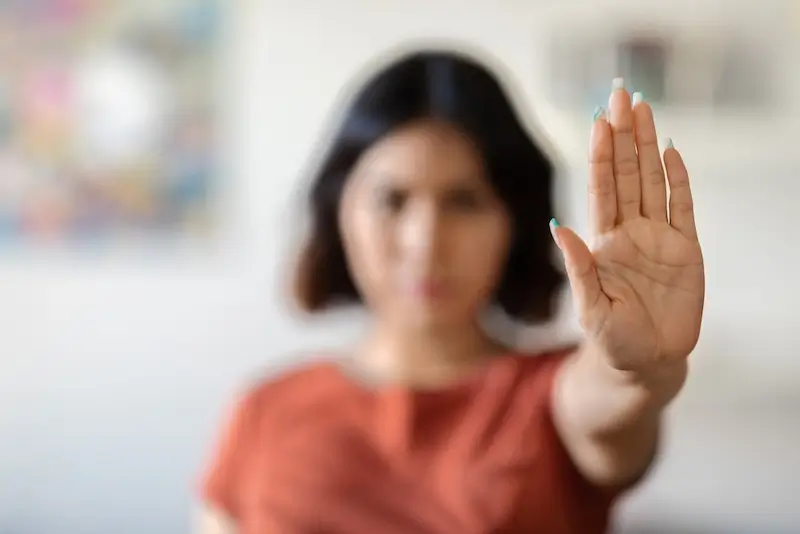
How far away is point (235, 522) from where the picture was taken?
91 centimetres

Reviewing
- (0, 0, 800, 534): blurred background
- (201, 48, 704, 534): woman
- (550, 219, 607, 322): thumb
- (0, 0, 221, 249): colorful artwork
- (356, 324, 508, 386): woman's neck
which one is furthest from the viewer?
(0, 0, 221, 249): colorful artwork

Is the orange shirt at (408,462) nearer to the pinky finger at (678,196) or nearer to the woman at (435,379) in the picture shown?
the woman at (435,379)

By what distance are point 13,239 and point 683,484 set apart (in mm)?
1147

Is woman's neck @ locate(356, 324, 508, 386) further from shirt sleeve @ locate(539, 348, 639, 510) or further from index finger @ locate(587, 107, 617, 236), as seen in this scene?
index finger @ locate(587, 107, 617, 236)

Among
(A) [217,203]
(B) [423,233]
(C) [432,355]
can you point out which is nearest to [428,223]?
(B) [423,233]

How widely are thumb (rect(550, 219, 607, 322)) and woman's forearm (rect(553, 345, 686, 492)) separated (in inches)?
2.0

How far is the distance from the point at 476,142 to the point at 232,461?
42cm

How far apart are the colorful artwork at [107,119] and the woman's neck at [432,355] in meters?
0.58

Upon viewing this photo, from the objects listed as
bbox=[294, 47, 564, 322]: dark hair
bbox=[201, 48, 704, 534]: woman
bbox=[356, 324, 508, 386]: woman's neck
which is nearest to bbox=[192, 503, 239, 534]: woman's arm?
bbox=[201, 48, 704, 534]: woman

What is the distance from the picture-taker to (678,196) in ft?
1.80

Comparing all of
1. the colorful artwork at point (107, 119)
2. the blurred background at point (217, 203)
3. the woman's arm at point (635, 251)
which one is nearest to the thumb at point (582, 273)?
the woman's arm at point (635, 251)

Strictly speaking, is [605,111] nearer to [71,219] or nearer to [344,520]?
[344,520]

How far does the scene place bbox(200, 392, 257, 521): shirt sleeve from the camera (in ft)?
2.93

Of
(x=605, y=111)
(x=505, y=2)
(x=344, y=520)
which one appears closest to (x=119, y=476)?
(x=344, y=520)
